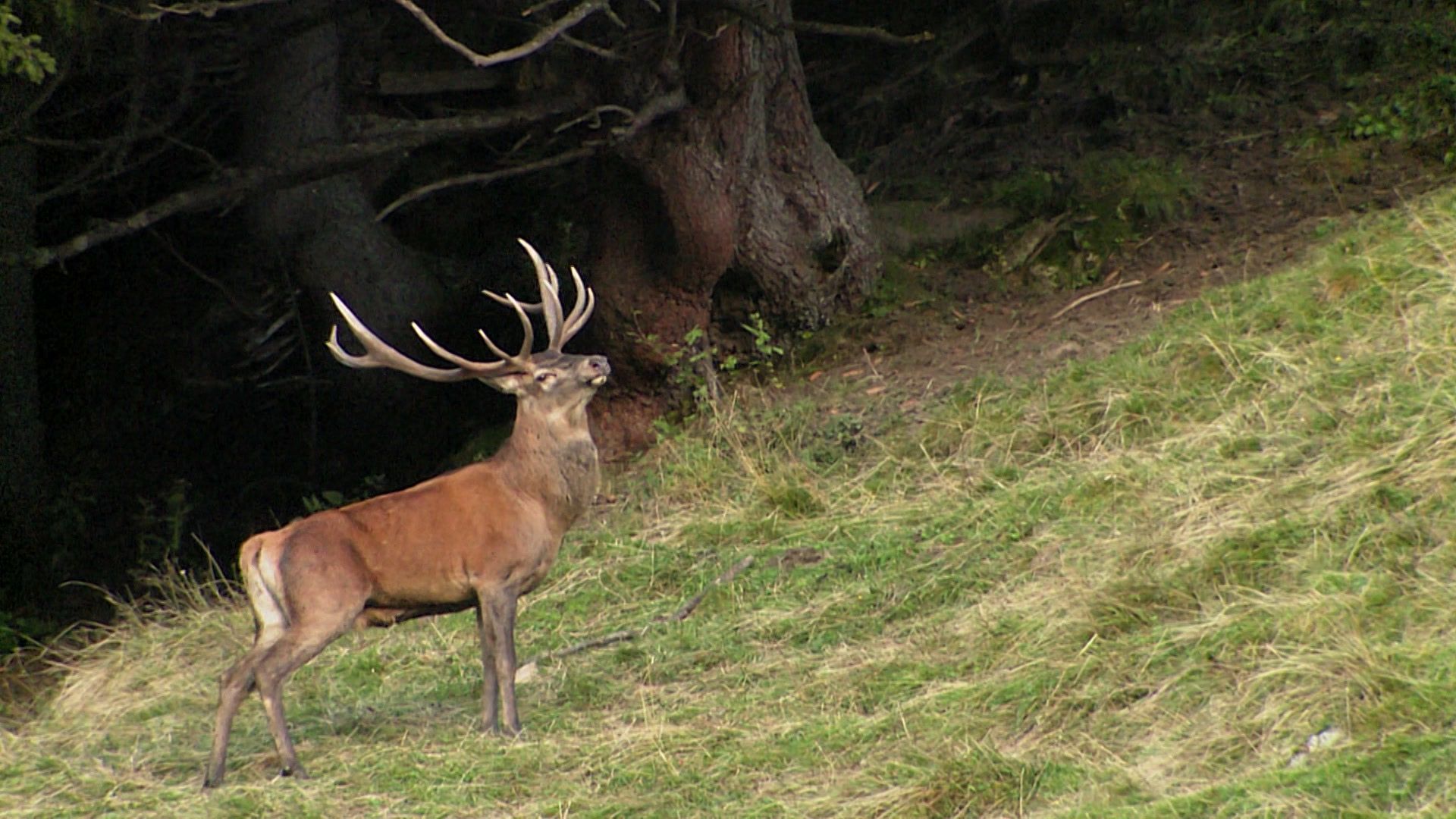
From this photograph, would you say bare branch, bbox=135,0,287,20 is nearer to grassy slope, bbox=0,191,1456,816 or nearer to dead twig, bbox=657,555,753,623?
grassy slope, bbox=0,191,1456,816

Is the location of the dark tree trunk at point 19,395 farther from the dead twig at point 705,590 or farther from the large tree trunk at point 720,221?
the dead twig at point 705,590

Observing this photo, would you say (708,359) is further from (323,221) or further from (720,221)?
(323,221)

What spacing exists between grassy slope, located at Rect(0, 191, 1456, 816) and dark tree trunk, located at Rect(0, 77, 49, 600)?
1.79 meters

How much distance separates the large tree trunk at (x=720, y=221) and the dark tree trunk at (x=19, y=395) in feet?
10.6

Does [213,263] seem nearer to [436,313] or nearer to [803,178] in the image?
[436,313]

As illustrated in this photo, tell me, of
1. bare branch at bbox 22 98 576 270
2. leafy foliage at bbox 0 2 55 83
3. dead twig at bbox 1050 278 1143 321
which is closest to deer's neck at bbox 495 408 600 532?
leafy foliage at bbox 0 2 55 83

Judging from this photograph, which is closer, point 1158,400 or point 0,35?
point 0,35

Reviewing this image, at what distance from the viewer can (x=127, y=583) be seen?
36.4 ft

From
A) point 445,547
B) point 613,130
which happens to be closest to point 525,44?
point 613,130

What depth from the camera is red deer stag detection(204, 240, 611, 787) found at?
20.0 ft

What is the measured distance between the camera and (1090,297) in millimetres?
9680

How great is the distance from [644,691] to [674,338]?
3.46m

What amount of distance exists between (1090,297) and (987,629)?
11.5ft

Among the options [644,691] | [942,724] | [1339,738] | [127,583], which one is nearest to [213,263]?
[127,583]
